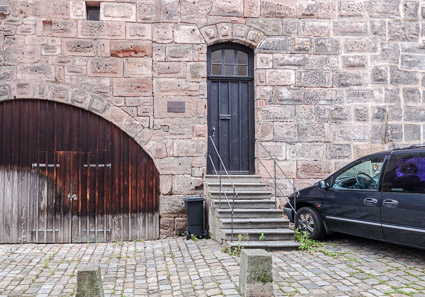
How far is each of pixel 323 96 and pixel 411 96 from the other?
2076 millimetres

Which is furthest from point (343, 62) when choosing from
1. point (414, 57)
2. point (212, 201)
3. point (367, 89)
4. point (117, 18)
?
point (117, 18)

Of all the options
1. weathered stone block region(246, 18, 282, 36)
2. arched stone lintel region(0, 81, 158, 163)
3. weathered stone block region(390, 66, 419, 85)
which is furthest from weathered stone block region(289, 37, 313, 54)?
arched stone lintel region(0, 81, 158, 163)

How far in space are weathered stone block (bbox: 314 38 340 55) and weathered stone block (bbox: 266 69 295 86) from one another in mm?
853

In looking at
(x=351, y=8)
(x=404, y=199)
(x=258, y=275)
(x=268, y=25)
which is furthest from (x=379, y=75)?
(x=258, y=275)

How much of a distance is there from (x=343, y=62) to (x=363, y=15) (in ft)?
3.91

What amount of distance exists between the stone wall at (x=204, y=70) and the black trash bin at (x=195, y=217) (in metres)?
0.46

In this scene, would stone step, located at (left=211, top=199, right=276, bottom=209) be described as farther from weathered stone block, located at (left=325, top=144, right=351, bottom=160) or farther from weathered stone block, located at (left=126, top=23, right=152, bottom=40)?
weathered stone block, located at (left=126, top=23, right=152, bottom=40)

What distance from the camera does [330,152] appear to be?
28.8 ft

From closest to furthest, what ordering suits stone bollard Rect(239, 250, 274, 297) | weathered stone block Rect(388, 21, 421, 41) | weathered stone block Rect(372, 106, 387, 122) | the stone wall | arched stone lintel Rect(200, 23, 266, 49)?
1. stone bollard Rect(239, 250, 274, 297)
2. the stone wall
3. arched stone lintel Rect(200, 23, 266, 49)
4. weathered stone block Rect(372, 106, 387, 122)
5. weathered stone block Rect(388, 21, 421, 41)

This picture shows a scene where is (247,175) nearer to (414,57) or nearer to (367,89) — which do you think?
→ (367,89)

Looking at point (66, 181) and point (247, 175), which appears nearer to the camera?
point (66, 181)

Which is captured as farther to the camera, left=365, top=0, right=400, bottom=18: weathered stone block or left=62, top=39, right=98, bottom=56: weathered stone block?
left=365, top=0, right=400, bottom=18: weathered stone block

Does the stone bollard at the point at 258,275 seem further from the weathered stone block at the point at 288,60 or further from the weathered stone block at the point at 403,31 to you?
the weathered stone block at the point at 403,31

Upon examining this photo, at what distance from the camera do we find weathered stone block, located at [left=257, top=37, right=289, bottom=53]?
28.6 ft
